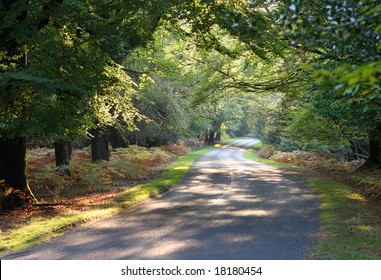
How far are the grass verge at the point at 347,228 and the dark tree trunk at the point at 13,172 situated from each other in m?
8.57

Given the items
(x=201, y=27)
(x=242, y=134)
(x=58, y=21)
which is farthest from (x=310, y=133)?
(x=242, y=134)

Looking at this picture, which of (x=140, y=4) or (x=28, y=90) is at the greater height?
(x=140, y=4)

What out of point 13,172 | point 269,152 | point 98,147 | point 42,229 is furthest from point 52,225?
point 269,152

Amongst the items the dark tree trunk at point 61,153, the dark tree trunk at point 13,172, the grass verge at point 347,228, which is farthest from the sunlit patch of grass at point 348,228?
the dark tree trunk at point 61,153

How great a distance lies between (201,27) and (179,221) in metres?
5.93

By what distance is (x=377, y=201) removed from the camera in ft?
42.1

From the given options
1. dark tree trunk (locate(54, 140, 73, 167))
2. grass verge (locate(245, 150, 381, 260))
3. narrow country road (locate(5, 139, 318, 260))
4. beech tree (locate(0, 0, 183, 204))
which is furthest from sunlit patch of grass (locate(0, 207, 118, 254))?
dark tree trunk (locate(54, 140, 73, 167))

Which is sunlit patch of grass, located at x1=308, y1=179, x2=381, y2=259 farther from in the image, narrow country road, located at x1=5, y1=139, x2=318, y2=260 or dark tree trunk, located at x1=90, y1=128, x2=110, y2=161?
dark tree trunk, located at x1=90, y1=128, x2=110, y2=161

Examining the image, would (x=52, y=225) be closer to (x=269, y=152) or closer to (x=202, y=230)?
(x=202, y=230)

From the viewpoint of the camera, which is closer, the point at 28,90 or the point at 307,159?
the point at 28,90

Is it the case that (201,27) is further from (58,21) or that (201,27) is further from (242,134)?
(242,134)

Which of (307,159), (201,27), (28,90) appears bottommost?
(307,159)

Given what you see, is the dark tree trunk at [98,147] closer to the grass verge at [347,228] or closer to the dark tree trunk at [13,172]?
the dark tree trunk at [13,172]

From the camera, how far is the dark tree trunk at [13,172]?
1131 cm
